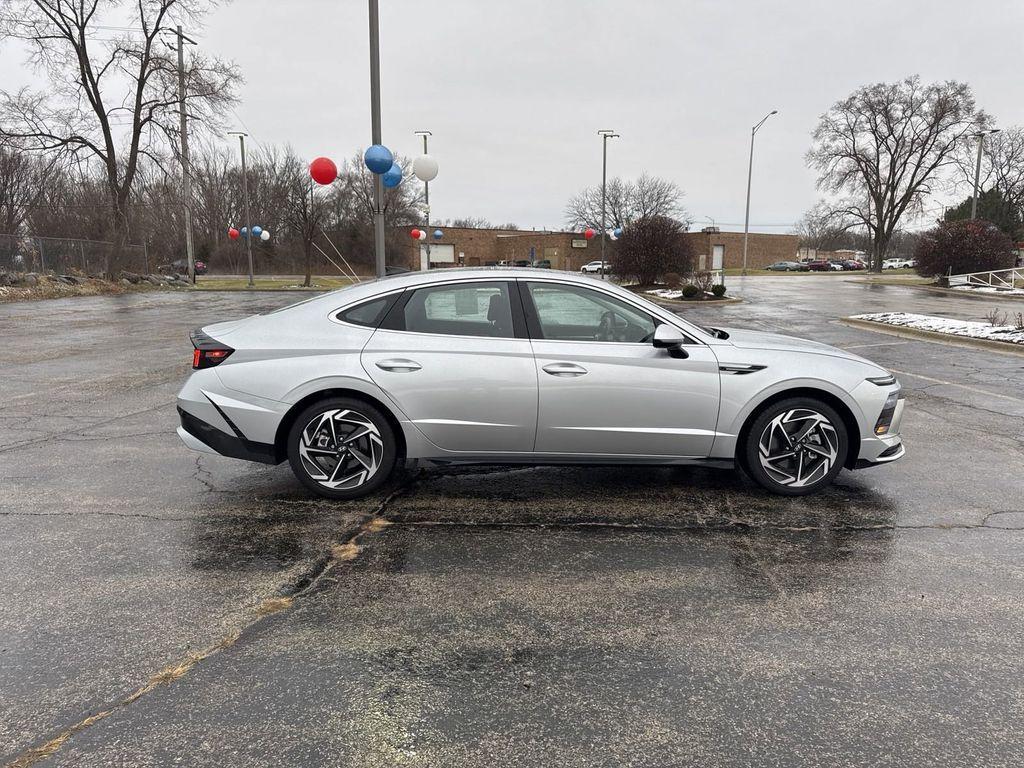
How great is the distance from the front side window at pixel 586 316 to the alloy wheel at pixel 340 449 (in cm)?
141

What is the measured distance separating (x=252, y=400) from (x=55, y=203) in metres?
44.5

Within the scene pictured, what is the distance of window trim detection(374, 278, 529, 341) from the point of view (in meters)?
4.55

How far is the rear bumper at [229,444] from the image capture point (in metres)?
4.53

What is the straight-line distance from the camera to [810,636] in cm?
300

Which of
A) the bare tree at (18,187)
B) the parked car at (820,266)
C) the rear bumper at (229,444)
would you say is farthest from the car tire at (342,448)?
the parked car at (820,266)

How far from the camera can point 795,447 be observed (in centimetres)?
465

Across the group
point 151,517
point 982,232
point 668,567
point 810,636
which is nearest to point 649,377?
point 668,567

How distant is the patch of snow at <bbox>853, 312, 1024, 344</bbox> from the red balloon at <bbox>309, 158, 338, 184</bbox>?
1377 centimetres

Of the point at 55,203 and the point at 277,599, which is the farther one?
the point at 55,203

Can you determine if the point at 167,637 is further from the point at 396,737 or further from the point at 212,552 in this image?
the point at 396,737

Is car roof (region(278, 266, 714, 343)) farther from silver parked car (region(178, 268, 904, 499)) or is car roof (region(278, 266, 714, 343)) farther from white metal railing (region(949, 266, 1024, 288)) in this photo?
white metal railing (region(949, 266, 1024, 288))

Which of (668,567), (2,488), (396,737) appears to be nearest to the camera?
(396,737)

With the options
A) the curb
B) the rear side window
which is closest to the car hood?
the rear side window

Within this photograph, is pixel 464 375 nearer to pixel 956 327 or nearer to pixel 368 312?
pixel 368 312
